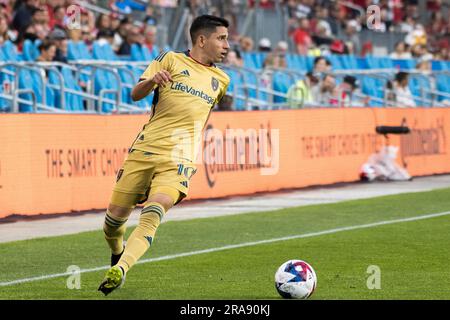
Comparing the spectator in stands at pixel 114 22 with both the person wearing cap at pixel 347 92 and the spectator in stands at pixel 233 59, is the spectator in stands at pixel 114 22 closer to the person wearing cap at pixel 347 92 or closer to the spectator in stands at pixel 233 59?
the spectator in stands at pixel 233 59

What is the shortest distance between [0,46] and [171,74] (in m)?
10.1

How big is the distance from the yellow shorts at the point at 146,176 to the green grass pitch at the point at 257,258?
78 cm

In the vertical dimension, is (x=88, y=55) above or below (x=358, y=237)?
above

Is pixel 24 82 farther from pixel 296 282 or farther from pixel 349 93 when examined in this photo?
pixel 296 282

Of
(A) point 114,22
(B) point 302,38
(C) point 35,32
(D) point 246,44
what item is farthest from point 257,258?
(B) point 302,38

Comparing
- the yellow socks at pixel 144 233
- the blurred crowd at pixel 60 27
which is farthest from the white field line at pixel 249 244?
Result: the blurred crowd at pixel 60 27

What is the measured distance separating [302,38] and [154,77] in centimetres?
2266

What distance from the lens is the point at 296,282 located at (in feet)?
32.9

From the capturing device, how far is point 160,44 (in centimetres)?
2739

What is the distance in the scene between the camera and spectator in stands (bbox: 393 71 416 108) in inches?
1150

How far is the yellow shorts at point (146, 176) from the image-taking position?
1066cm
